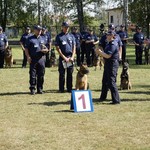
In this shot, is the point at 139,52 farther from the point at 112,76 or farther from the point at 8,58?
the point at 112,76

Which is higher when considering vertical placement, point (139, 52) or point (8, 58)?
point (139, 52)

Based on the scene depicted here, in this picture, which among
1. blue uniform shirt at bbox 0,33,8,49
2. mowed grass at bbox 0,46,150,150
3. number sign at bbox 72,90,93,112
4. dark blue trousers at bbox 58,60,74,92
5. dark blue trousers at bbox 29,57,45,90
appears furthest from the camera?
blue uniform shirt at bbox 0,33,8,49

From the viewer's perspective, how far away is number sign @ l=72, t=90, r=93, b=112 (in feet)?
29.1

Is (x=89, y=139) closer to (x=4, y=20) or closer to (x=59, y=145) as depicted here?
(x=59, y=145)

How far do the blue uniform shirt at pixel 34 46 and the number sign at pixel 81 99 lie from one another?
286 centimetres

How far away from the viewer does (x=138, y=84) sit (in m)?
13.7

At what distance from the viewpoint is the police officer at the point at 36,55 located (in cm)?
1132

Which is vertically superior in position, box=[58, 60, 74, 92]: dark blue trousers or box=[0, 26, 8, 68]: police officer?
box=[0, 26, 8, 68]: police officer

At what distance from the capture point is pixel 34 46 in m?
11.3

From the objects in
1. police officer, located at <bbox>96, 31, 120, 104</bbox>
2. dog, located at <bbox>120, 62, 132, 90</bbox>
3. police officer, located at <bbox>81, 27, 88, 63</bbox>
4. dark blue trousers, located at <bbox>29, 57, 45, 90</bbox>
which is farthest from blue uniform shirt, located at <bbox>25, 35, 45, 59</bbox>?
police officer, located at <bbox>81, 27, 88, 63</bbox>

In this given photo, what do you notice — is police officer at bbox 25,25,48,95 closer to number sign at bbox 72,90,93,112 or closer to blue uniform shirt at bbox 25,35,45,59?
blue uniform shirt at bbox 25,35,45,59

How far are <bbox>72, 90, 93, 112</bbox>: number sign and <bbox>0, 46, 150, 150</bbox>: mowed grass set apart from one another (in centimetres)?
16

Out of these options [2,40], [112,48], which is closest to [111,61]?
[112,48]

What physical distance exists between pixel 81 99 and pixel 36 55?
2.96m
